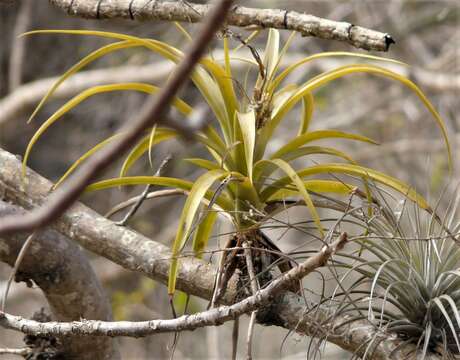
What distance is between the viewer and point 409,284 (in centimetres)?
121

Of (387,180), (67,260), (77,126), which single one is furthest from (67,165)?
(387,180)

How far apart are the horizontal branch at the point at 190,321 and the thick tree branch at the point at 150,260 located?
17 centimetres

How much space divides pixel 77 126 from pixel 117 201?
25.1 inches

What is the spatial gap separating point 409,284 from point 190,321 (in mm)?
374

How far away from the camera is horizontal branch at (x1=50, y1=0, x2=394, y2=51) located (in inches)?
43.3

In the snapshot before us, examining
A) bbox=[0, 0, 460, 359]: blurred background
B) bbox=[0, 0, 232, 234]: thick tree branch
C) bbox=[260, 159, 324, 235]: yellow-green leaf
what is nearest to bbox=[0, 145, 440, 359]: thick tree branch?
bbox=[260, 159, 324, 235]: yellow-green leaf

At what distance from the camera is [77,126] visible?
4.94m

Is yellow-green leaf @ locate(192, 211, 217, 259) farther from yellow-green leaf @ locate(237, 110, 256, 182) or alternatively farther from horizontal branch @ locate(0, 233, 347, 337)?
horizontal branch @ locate(0, 233, 347, 337)

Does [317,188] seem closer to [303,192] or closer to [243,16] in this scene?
[303,192]

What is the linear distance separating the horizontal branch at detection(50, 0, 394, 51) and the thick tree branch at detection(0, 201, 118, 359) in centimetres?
40

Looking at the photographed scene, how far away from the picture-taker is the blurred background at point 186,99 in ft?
12.8

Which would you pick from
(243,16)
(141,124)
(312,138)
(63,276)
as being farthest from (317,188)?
(141,124)

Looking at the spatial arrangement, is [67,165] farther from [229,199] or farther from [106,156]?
[106,156]

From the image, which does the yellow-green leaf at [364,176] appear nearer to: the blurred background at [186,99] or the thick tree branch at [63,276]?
the thick tree branch at [63,276]
